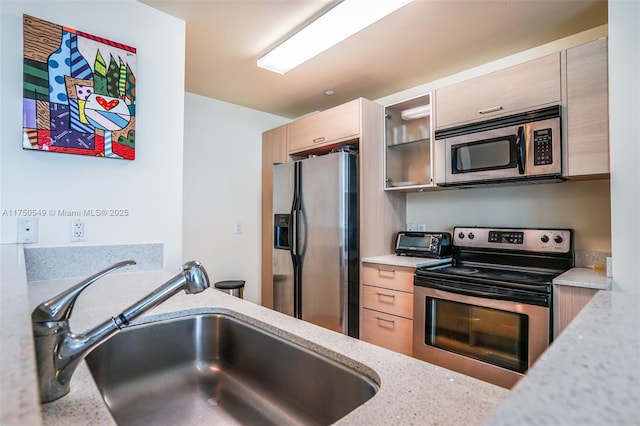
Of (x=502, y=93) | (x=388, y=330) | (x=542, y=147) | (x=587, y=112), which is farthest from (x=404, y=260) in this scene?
(x=587, y=112)

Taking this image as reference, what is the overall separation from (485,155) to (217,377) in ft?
6.80

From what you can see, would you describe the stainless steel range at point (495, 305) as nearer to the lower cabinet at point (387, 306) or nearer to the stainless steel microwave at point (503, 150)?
the lower cabinet at point (387, 306)

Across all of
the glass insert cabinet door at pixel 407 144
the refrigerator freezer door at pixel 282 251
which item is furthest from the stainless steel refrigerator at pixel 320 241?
the glass insert cabinet door at pixel 407 144

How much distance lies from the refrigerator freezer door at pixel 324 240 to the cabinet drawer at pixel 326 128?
25 centimetres

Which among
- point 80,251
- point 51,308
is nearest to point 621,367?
point 51,308

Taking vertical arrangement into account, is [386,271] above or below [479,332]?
above

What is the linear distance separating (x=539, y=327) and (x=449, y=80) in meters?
2.04

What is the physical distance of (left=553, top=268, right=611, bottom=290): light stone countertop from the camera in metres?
1.61

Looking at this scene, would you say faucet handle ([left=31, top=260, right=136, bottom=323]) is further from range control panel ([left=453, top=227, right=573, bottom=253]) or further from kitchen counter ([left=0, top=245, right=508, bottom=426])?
range control panel ([left=453, top=227, right=573, bottom=253])

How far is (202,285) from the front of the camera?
68cm

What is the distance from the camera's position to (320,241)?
108 inches

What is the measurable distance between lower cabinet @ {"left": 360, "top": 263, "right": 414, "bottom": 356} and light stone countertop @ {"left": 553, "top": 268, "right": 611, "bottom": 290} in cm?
85

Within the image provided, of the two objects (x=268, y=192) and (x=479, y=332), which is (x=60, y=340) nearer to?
(x=479, y=332)

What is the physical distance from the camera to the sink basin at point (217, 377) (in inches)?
33.1
